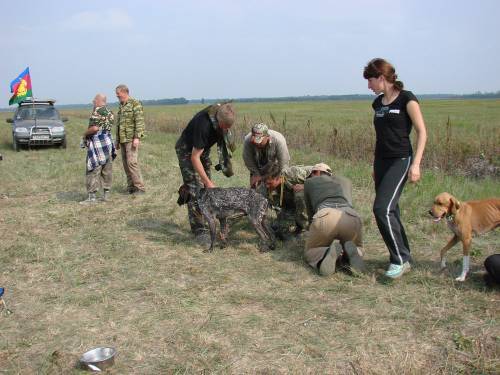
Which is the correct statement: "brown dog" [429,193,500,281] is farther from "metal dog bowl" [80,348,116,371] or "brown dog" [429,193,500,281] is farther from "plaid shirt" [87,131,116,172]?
"plaid shirt" [87,131,116,172]

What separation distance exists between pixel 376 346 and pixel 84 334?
7.52 ft

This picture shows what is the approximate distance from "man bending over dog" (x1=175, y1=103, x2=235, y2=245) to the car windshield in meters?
12.2

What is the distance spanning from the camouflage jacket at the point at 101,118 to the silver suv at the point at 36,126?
8593mm

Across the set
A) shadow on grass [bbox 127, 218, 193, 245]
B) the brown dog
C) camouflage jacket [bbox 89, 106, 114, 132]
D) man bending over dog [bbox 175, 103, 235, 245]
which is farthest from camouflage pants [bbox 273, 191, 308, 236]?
camouflage jacket [bbox 89, 106, 114, 132]

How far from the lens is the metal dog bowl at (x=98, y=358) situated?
3.28 meters

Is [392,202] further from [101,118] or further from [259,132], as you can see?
[101,118]

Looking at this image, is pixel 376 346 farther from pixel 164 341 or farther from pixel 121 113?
pixel 121 113

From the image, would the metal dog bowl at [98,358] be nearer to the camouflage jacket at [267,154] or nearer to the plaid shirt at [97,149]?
the camouflage jacket at [267,154]

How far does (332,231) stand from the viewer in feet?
16.6

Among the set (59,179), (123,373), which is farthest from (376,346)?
(59,179)

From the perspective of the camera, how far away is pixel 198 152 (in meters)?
5.76

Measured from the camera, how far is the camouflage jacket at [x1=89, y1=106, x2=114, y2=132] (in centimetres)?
830

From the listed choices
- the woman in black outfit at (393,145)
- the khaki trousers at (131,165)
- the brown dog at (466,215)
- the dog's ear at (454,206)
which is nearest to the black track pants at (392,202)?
the woman in black outfit at (393,145)

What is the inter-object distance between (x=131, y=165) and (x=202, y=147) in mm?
3476
